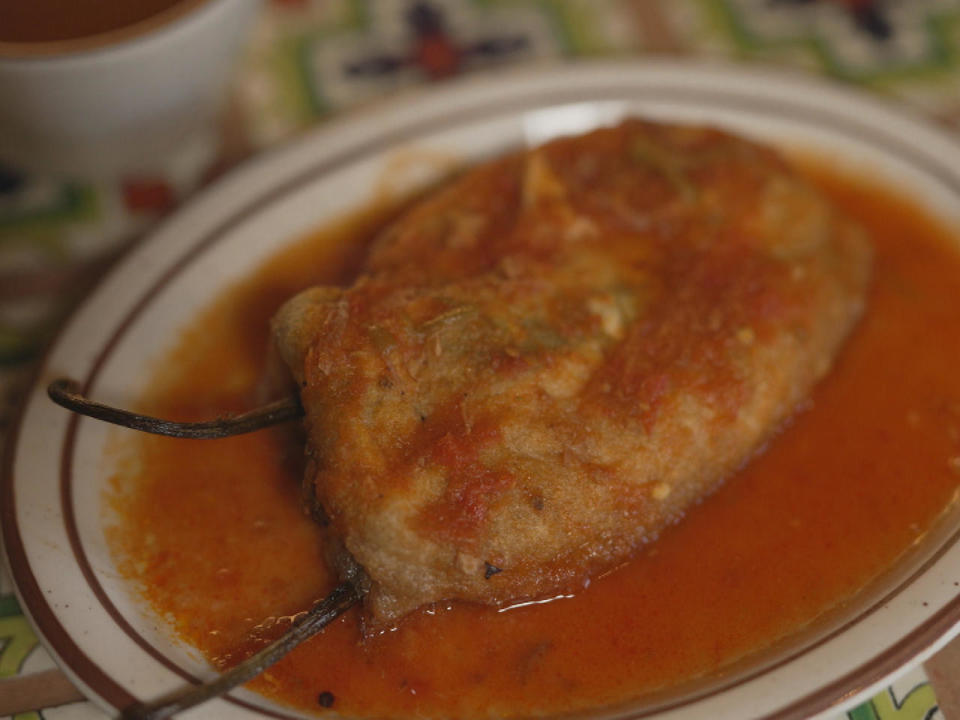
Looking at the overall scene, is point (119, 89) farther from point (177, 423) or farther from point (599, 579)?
point (599, 579)

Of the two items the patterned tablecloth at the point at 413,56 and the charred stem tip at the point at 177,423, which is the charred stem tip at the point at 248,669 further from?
the patterned tablecloth at the point at 413,56

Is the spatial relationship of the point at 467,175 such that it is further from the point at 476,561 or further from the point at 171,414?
the point at 476,561

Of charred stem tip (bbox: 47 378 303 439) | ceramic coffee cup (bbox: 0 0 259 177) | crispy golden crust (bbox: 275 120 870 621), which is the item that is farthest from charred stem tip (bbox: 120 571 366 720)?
ceramic coffee cup (bbox: 0 0 259 177)

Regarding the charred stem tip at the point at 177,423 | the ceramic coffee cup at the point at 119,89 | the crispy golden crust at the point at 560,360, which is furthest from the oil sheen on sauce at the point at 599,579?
the ceramic coffee cup at the point at 119,89

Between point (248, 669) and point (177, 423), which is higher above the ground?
point (177, 423)

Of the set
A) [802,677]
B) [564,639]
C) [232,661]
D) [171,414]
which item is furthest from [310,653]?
[802,677]

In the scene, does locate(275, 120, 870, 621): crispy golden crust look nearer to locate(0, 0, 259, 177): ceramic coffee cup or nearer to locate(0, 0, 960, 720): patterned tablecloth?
locate(0, 0, 259, 177): ceramic coffee cup

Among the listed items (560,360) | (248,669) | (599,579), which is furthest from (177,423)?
(599,579)
